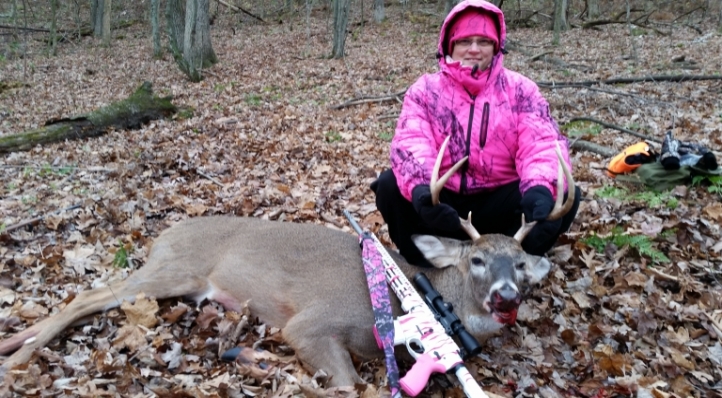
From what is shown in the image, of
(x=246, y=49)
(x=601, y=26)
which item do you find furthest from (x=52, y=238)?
(x=601, y=26)

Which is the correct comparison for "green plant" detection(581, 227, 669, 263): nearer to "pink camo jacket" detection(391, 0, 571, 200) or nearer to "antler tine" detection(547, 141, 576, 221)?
"pink camo jacket" detection(391, 0, 571, 200)

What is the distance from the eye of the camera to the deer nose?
319 centimetres

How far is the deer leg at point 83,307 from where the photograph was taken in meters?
3.66

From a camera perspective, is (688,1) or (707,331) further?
(688,1)

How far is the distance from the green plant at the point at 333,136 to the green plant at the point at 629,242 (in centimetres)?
465

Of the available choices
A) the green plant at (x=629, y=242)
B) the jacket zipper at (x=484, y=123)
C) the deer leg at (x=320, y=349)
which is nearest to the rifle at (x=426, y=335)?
the deer leg at (x=320, y=349)

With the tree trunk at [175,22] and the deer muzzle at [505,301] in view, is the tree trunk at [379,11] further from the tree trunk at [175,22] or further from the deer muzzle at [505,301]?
the deer muzzle at [505,301]

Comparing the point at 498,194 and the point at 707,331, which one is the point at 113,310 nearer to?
the point at 498,194

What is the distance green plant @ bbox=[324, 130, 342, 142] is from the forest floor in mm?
77

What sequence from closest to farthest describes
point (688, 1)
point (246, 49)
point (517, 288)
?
point (517, 288) < point (246, 49) < point (688, 1)

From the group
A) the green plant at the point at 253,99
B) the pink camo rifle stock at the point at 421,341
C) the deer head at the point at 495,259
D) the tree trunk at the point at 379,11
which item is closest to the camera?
the pink camo rifle stock at the point at 421,341

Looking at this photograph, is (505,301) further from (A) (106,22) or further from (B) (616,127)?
A: (A) (106,22)

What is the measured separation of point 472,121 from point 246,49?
17.8 meters

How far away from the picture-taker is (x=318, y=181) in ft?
22.3
